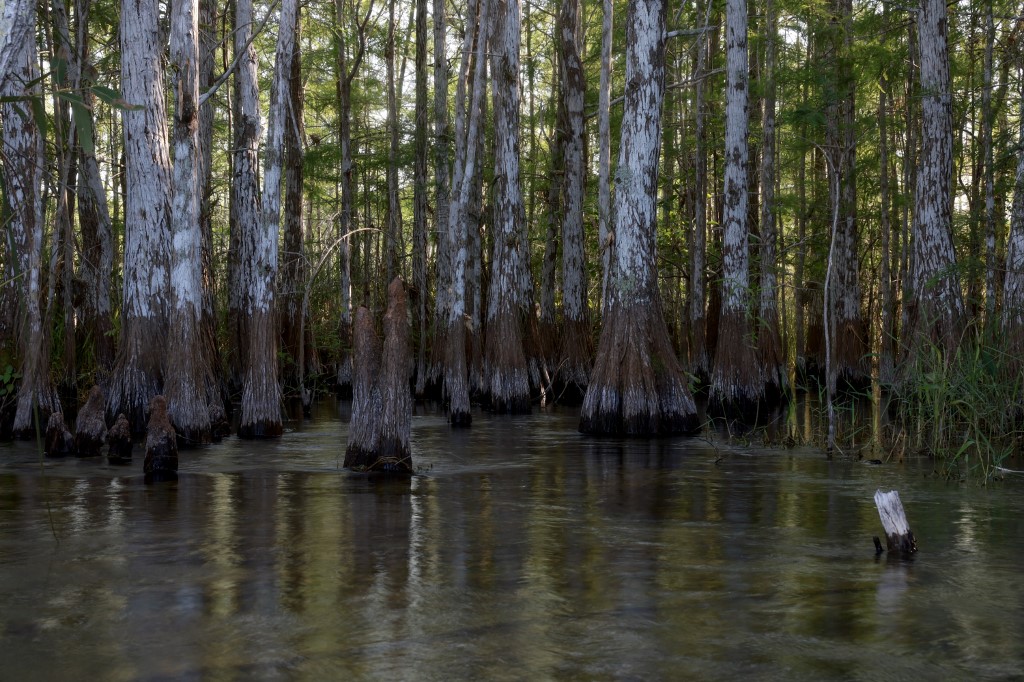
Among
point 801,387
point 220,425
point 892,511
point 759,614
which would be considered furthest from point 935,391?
point 801,387

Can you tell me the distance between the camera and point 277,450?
1103cm

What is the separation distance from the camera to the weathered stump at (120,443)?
9.77 meters

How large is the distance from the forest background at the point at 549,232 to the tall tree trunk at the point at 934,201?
1.2 inches

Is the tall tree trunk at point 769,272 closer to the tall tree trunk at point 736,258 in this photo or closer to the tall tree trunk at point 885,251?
the tall tree trunk at point 736,258

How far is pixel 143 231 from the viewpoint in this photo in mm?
11766

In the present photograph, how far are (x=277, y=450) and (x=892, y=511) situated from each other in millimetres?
7112

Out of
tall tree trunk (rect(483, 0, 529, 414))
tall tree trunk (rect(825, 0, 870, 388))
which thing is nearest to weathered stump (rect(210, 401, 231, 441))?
tall tree trunk (rect(483, 0, 529, 414))

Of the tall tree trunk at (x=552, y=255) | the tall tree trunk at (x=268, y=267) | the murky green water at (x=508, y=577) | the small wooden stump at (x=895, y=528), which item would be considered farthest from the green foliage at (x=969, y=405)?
the tall tree trunk at (x=552, y=255)

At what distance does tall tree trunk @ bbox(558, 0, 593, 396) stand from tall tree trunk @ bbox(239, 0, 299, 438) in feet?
19.9

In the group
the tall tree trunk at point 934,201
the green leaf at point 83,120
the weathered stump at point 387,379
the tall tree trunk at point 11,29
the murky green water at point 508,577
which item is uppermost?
the tall tree trunk at point 934,201

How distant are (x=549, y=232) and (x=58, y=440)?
11.5 metres

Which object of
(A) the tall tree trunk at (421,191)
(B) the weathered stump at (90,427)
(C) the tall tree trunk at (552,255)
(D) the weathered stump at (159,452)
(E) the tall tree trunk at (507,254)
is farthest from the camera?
(C) the tall tree trunk at (552,255)

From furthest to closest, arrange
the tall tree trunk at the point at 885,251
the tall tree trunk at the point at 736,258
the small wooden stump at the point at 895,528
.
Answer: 1. the tall tree trunk at the point at 885,251
2. the tall tree trunk at the point at 736,258
3. the small wooden stump at the point at 895,528

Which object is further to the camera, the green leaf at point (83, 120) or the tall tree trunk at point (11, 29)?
the tall tree trunk at point (11, 29)
